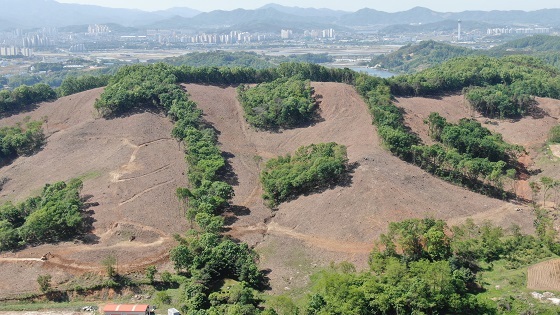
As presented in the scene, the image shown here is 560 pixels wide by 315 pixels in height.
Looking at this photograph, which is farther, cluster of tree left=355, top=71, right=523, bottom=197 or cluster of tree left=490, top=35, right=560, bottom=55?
cluster of tree left=490, top=35, right=560, bottom=55

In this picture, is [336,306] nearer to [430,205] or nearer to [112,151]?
[430,205]

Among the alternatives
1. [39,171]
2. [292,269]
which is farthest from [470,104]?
[39,171]

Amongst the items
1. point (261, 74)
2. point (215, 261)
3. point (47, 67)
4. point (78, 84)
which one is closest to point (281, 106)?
point (261, 74)

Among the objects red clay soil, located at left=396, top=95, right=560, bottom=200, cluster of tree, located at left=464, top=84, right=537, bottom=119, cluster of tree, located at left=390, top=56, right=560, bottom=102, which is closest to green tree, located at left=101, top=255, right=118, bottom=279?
red clay soil, located at left=396, top=95, right=560, bottom=200

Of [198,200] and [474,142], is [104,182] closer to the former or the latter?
[198,200]

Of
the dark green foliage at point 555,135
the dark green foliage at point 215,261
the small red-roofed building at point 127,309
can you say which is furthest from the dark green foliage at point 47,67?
the small red-roofed building at point 127,309

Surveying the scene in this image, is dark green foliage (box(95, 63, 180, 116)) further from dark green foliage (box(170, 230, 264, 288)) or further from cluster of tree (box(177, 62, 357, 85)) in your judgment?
dark green foliage (box(170, 230, 264, 288))
